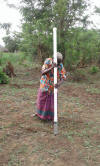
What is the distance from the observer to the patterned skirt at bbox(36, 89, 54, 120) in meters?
3.88

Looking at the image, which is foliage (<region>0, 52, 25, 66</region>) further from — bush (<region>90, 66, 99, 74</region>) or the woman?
the woman

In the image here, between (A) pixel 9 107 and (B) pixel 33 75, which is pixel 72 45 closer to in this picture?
(B) pixel 33 75

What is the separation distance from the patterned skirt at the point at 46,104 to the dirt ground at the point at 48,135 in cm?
15

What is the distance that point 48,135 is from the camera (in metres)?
3.39

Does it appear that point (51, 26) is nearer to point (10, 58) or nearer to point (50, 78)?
point (10, 58)

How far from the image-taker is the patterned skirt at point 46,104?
3885 millimetres

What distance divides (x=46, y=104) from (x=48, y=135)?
2.23ft

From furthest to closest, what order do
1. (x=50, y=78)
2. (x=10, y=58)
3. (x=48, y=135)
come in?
1. (x=10, y=58)
2. (x=50, y=78)
3. (x=48, y=135)

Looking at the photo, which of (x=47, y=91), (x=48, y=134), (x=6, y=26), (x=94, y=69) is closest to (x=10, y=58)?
(x=6, y=26)

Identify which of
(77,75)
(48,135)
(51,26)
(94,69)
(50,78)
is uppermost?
(51,26)

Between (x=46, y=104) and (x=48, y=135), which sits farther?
(x=46, y=104)

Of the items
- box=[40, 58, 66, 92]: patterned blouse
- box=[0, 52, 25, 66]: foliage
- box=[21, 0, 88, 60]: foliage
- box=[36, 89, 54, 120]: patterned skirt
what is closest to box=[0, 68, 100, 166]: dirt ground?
box=[36, 89, 54, 120]: patterned skirt

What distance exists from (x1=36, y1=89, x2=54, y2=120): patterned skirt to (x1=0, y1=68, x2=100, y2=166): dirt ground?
0.15 meters

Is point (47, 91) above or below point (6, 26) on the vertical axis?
below
